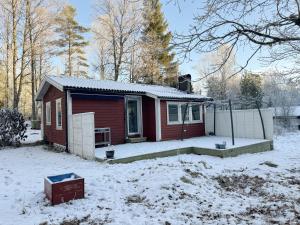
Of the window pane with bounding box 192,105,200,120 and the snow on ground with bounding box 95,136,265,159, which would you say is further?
the window pane with bounding box 192,105,200,120

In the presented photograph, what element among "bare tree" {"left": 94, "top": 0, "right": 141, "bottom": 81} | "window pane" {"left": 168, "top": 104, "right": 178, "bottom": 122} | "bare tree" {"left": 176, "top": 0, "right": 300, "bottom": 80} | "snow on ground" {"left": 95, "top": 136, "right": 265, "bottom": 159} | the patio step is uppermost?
"bare tree" {"left": 94, "top": 0, "right": 141, "bottom": 81}

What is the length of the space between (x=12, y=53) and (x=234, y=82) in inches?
949

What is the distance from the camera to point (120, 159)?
7.45 meters

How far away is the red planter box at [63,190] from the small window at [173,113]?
26.5 feet

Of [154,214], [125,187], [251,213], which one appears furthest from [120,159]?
[251,213]

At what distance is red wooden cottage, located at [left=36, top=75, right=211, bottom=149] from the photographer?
9961 mm

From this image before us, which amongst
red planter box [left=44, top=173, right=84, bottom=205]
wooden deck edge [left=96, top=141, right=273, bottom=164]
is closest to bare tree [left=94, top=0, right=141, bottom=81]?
wooden deck edge [left=96, top=141, right=273, bottom=164]

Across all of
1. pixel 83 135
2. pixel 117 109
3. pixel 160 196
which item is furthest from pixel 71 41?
pixel 160 196

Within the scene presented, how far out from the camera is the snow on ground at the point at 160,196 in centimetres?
364

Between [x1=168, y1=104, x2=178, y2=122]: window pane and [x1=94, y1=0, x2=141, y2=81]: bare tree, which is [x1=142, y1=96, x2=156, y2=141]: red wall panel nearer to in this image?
[x1=168, y1=104, x2=178, y2=122]: window pane

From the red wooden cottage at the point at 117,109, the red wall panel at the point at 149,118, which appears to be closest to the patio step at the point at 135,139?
the red wooden cottage at the point at 117,109

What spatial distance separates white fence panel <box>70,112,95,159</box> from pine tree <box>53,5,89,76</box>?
51.3 ft

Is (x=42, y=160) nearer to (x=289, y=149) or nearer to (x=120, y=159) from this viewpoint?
(x=120, y=159)

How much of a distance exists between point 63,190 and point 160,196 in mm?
1623
